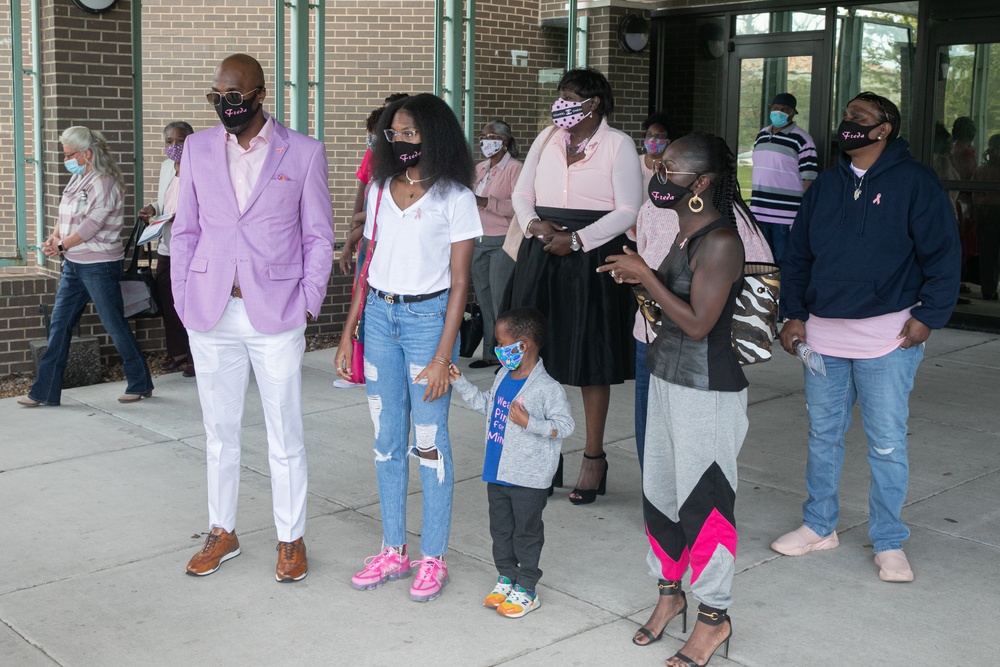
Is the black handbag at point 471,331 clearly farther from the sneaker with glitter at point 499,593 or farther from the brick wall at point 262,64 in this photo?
the sneaker with glitter at point 499,593

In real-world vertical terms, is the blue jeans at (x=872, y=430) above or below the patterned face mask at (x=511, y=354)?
below

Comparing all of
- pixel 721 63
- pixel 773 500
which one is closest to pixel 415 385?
pixel 773 500

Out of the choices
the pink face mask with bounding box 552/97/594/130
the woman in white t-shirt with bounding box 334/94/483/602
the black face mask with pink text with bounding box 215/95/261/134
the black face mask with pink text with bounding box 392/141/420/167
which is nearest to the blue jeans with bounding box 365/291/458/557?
the woman in white t-shirt with bounding box 334/94/483/602

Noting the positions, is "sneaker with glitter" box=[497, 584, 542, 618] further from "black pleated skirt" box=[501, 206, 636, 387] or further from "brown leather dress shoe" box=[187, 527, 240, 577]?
"black pleated skirt" box=[501, 206, 636, 387]

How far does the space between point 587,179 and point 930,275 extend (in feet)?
5.14

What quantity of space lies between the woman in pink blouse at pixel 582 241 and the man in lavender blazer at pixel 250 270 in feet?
4.00

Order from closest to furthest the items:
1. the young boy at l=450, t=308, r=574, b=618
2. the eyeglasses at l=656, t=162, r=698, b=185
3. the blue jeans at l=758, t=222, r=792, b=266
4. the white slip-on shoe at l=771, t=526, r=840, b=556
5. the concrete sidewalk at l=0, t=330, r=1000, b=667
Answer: the eyeglasses at l=656, t=162, r=698, b=185 → the concrete sidewalk at l=0, t=330, r=1000, b=667 → the young boy at l=450, t=308, r=574, b=618 → the white slip-on shoe at l=771, t=526, r=840, b=556 → the blue jeans at l=758, t=222, r=792, b=266

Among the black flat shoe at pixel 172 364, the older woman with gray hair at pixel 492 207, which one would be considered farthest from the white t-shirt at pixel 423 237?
the black flat shoe at pixel 172 364

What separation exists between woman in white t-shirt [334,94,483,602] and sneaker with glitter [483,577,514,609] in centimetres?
22

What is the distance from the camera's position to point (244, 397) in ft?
14.9

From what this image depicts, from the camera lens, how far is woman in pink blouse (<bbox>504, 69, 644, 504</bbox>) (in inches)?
206

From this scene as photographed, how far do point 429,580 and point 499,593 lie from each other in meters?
0.28

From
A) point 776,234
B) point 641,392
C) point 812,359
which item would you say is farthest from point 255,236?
point 776,234

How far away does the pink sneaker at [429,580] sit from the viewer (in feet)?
14.1
